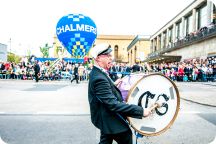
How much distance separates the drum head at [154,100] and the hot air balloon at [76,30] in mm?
20510

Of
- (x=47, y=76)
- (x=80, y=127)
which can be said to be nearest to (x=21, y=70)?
(x=47, y=76)

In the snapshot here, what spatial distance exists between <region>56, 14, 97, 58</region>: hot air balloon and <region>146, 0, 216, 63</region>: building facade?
42.6ft

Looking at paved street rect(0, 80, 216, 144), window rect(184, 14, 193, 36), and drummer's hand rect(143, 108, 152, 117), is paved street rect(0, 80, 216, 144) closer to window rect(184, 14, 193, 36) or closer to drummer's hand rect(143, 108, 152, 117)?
drummer's hand rect(143, 108, 152, 117)

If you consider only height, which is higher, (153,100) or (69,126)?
(153,100)

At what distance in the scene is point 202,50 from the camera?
35.0 meters

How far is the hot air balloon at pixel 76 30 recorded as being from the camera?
23625 millimetres

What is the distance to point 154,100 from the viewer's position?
3518 millimetres

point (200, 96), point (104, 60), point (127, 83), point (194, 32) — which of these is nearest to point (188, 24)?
point (194, 32)

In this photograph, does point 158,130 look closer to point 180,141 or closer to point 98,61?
point 98,61

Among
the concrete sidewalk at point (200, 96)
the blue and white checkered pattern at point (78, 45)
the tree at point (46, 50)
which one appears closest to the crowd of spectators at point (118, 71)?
the blue and white checkered pattern at point (78, 45)

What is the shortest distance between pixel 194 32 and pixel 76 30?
1965 cm

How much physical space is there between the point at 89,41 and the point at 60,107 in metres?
15.4

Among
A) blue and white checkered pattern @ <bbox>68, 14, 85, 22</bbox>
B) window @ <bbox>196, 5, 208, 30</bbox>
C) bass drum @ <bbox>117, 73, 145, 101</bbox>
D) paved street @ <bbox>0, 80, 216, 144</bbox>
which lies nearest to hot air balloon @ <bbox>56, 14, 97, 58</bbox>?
blue and white checkered pattern @ <bbox>68, 14, 85, 22</bbox>

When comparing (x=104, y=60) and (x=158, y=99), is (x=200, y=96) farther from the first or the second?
(x=104, y=60)
